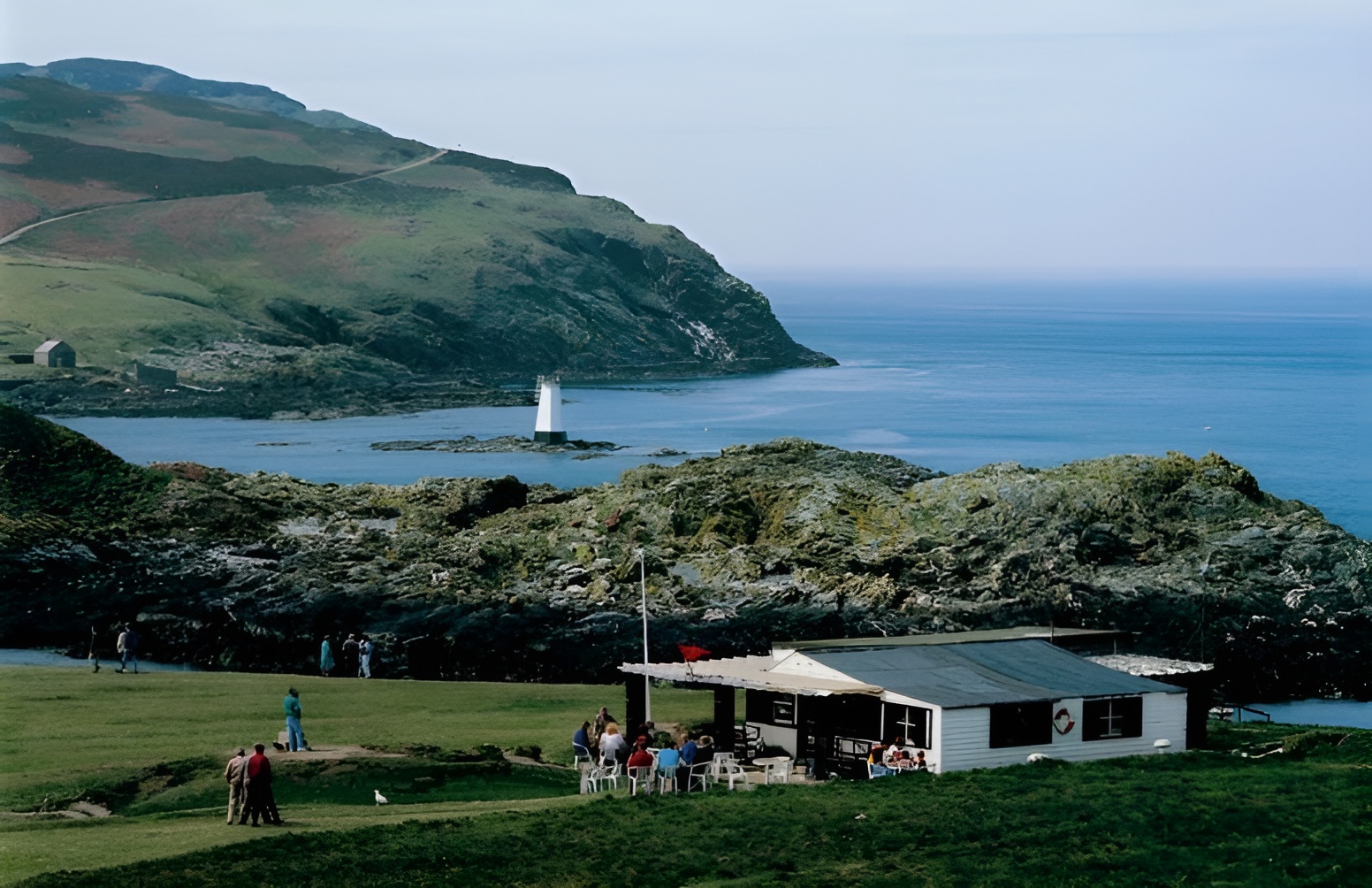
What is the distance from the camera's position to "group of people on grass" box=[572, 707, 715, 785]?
2708cm

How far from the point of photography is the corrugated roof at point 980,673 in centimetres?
2812

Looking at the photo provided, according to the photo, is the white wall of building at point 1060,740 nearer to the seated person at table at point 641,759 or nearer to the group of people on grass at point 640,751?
the group of people on grass at point 640,751

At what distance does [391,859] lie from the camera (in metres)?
22.9

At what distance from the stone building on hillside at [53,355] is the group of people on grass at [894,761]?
421 ft

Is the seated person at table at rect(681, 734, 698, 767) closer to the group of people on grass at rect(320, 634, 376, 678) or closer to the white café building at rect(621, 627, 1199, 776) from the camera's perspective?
the white café building at rect(621, 627, 1199, 776)

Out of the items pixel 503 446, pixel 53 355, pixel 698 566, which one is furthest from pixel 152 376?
pixel 698 566

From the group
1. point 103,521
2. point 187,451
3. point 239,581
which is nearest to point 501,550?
point 239,581

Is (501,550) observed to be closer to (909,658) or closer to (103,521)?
(103,521)

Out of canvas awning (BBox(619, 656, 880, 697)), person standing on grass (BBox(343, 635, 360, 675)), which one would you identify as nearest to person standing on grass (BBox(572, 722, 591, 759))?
canvas awning (BBox(619, 656, 880, 697))

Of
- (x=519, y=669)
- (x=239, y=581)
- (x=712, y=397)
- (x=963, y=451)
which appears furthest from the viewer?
(x=712, y=397)

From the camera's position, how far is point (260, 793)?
24.1 metres

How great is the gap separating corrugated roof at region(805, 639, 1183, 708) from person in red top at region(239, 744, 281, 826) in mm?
9122

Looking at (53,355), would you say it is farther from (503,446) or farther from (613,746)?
(613,746)

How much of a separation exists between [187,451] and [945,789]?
102 metres
